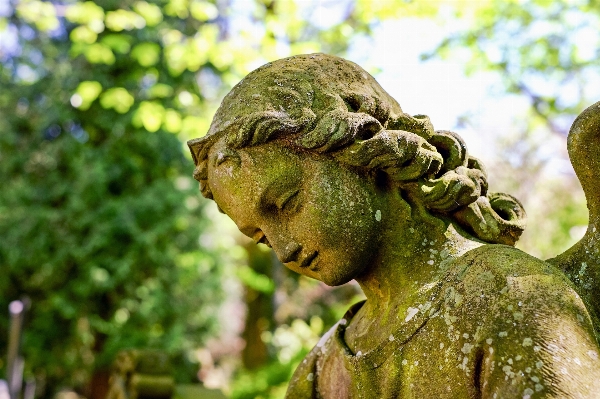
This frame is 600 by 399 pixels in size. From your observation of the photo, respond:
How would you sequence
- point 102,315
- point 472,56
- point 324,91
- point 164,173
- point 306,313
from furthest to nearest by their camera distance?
point 306,313 < point 164,173 < point 102,315 < point 472,56 < point 324,91

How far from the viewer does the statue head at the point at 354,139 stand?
1.67 metres

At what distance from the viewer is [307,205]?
1.66 metres

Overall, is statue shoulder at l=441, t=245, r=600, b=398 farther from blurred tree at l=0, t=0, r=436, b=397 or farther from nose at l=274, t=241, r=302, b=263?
blurred tree at l=0, t=0, r=436, b=397

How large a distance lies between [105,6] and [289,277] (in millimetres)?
6729

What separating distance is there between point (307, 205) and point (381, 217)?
214mm

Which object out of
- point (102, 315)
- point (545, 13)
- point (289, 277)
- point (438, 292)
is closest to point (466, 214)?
point (438, 292)

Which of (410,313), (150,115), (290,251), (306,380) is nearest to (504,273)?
(410,313)

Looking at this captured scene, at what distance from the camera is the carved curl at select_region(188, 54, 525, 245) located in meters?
1.67

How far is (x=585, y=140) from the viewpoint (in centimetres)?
157

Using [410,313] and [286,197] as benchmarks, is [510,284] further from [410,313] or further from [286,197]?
[286,197]

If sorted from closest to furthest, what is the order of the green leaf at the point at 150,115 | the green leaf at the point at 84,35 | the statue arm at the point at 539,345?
the statue arm at the point at 539,345
the green leaf at the point at 84,35
the green leaf at the point at 150,115

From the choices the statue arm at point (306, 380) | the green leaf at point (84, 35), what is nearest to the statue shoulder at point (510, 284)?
the statue arm at point (306, 380)

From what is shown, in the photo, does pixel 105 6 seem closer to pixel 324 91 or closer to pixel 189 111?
pixel 189 111

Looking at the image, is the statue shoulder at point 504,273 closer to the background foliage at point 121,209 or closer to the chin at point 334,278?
the chin at point 334,278
